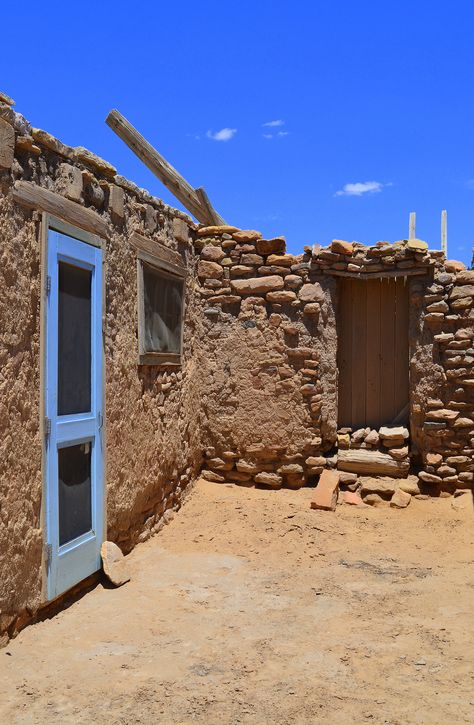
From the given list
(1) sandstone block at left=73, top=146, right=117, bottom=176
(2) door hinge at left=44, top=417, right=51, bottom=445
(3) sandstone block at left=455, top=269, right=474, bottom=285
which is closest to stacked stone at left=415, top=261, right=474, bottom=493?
(3) sandstone block at left=455, top=269, right=474, bottom=285

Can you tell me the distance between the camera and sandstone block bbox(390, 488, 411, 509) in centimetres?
625

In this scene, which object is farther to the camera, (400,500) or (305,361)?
(305,361)

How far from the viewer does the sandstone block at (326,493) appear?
609cm

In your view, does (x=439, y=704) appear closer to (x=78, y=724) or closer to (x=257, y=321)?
(x=78, y=724)

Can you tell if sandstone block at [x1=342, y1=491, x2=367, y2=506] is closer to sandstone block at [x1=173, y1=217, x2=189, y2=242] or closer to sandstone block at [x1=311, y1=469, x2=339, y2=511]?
sandstone block at [x1=311, y1=469, x2=339, y2=511]

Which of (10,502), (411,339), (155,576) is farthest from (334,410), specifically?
(10,502)

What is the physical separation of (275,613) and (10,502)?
172cm

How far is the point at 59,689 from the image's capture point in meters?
3.03

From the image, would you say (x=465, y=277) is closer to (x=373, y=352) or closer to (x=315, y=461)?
(x=373, y=352)

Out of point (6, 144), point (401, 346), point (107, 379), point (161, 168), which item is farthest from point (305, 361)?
point (6, 144)

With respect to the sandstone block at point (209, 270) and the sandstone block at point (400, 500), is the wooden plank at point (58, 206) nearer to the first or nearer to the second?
the sandstone block at point (209, 270)

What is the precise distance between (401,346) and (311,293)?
3.70 feet

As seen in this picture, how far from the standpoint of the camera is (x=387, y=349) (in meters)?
6.79

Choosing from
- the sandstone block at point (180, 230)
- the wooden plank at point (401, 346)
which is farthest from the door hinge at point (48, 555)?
the wooden plank at point (401, 346)
